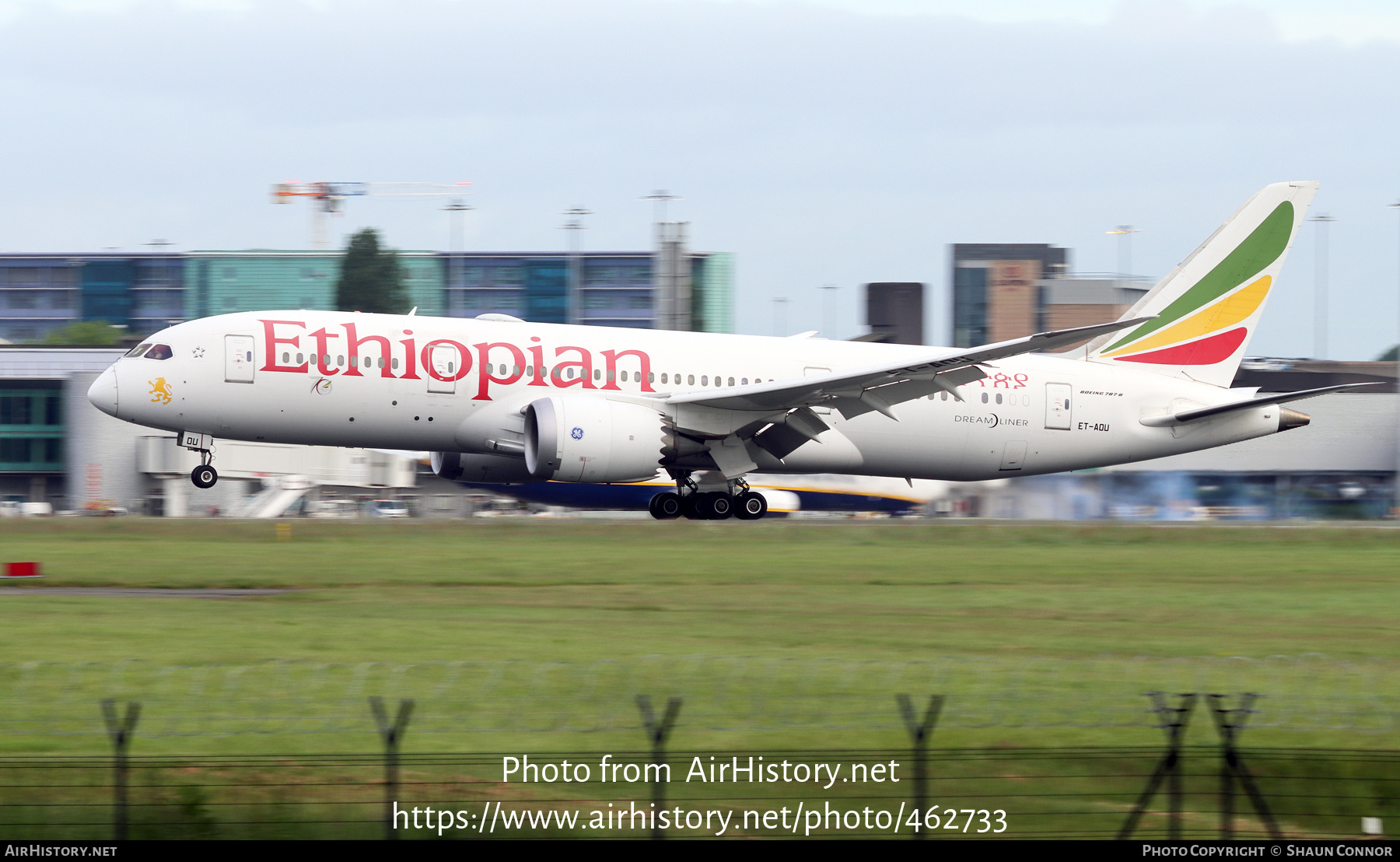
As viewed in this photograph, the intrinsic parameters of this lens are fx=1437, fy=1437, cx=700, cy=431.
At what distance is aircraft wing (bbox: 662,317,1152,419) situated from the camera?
29.5 m

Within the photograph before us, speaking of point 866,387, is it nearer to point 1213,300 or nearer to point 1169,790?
point 1213,300

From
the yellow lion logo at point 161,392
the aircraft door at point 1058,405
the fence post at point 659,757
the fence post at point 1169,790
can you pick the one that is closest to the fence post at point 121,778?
the fence post at point 659,757

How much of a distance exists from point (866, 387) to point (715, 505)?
5.00 m

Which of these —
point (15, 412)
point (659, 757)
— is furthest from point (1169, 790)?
point (15, 412)

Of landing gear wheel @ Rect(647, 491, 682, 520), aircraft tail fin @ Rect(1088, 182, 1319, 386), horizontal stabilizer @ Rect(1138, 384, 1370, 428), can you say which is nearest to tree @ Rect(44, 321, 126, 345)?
landing gear wheel @ Rect(647, 491, 682, 520)

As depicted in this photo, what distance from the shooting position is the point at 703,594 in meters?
23.0

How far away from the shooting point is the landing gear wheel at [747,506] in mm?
33938

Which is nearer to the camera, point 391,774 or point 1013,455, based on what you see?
point 391,774

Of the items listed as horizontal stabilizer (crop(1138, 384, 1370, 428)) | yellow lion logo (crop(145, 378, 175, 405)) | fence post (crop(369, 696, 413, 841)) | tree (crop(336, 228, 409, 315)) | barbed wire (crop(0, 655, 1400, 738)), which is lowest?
barbed wire (crop(0, 655, 1400, 738))

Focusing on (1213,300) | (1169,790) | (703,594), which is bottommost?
(703,594)

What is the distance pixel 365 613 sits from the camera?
1983cm

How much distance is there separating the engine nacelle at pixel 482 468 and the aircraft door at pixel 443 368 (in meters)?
2.41

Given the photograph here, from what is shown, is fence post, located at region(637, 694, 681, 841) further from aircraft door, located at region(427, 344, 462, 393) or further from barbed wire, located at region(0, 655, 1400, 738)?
aircraft door, located at region(427, 344, 462, 393)

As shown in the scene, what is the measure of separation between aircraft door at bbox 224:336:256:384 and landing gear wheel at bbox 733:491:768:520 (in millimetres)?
11321
